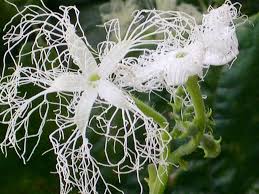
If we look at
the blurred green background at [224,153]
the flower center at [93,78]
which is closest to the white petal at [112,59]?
the flower center at [93,78]

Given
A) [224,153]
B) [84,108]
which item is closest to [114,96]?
[84,108]

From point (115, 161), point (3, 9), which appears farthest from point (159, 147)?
point (3, 9)

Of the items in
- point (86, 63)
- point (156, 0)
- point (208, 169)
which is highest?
point (86, 63)

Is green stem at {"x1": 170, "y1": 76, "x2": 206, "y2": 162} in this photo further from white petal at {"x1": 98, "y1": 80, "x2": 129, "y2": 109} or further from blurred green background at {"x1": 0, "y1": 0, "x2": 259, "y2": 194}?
blurred green background at {"x1": 0, "y1": 0, "x2": 259, "y2": 194}

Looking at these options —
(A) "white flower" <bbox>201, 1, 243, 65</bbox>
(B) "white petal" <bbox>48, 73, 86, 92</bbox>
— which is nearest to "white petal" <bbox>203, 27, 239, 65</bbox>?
(A) "white flower" <bbox>201, 1, 243, 65</bbox>

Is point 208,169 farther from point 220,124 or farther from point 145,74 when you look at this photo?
point 145,74

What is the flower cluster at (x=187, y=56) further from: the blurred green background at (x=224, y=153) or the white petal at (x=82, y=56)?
the blurred green background at (x=224, y=153)
